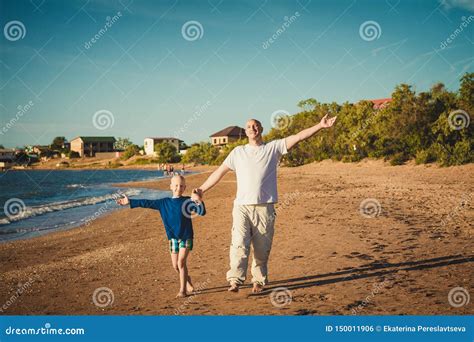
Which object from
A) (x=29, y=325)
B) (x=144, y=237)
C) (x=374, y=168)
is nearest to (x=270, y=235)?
(x=29, y=325)

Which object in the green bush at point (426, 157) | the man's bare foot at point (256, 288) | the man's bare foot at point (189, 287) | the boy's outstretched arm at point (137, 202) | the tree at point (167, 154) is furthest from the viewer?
the tree at point (167, 154)

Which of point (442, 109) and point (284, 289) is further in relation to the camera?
point (442, 109)

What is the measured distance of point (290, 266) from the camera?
6465 millimetres

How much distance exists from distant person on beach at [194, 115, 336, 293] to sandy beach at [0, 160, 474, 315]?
54 cm

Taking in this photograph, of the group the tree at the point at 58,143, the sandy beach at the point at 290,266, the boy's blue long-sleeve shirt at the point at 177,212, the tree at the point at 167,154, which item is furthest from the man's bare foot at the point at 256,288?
the tree at the point at 58,143

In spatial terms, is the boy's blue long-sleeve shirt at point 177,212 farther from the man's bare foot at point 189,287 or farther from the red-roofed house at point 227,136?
the red-roofed house at point 227,136

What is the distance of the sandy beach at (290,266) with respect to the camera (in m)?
4.81

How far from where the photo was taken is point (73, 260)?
823cm

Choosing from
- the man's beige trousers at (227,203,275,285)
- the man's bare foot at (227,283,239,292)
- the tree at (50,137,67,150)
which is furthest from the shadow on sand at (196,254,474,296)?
the tree at (50,137,67,150)

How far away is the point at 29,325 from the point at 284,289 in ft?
11.0

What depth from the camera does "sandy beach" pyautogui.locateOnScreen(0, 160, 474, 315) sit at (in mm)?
4812

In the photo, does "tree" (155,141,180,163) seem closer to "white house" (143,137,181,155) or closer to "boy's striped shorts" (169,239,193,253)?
"white house" (143,137,181,155)

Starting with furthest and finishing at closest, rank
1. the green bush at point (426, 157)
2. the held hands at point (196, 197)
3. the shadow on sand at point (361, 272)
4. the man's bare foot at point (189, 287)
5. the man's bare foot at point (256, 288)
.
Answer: the green bush at point (426, 157) < the shadow on sand at point (361, 272) < the man's bare foot at point (189, 287) < the man's bare foot at point (256, 288) < the held hands at point (196, 197)

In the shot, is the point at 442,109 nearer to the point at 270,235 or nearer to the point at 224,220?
the point at 224,220
